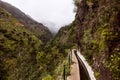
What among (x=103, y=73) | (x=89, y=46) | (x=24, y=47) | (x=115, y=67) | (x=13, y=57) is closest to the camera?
(x=115, y=67)

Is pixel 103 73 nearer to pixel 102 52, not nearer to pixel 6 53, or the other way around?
pixel 102 52

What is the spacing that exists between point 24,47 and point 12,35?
1294 centimetres

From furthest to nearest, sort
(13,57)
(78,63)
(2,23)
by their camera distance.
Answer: (2,23), (13,57), (78,63)

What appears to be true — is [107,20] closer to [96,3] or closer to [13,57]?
[96,3]

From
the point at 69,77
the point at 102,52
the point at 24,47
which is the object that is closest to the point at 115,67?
the point at 102,52

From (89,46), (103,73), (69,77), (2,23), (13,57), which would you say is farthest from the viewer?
(2,23)

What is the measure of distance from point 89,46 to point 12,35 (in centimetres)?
13511

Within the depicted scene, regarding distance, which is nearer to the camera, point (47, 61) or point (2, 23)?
point (47, 61)

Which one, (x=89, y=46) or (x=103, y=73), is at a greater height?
(x=89, y=46)

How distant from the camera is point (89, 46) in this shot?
3238 cm

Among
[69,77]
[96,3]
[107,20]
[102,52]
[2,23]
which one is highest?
[2,23]

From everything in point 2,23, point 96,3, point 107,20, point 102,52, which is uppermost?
point 2,23

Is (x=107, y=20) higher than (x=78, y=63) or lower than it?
higher

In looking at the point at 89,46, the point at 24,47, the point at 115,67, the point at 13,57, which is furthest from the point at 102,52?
the point at 24,47
